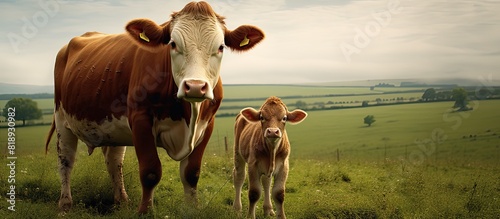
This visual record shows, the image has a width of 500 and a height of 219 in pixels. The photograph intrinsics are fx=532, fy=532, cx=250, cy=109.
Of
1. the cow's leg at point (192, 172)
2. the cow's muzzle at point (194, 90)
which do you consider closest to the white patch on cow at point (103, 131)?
the cow's leg at point (192, 172)

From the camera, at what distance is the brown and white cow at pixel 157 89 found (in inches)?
237

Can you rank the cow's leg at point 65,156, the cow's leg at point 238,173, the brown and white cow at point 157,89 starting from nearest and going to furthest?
1. the brown and white cow at point 157,89
2. the cow's leg at point 65,156
3. the cow's leg at point 238,173

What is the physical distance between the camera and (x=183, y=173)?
7.13 m

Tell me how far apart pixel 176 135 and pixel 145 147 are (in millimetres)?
425

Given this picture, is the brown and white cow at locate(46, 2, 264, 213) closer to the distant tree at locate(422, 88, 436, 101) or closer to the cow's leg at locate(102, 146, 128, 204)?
the cow's leg at locate(102, 146, 128, 204)

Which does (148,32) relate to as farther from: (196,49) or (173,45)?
(196,49)

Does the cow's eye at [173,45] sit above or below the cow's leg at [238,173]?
above

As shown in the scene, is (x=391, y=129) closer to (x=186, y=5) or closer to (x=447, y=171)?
(x=447, y=171)

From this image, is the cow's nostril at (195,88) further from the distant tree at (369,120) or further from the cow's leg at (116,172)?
the distant tree at (369,120)

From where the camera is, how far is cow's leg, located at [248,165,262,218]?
8.23 meters

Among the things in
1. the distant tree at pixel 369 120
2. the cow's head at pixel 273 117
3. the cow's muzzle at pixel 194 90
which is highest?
the cow's muzzle at pixel 194 90

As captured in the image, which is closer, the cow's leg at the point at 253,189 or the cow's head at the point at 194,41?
the cow's head at the point at 194,41

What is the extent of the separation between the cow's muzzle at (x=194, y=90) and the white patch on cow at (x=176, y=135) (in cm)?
116

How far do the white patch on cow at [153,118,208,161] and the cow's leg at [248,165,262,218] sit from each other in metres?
1.68
